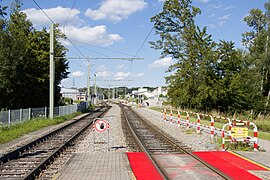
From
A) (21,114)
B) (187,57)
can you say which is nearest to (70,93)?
(187,57)

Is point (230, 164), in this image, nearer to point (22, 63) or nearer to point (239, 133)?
point (239, 133)

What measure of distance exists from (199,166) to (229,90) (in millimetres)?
36355

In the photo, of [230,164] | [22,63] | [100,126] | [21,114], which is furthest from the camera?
[22,63]

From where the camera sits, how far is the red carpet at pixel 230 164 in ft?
27.9

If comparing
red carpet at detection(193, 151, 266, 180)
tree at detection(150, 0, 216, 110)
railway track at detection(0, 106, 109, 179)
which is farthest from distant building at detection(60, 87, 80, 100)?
red carpet at detection(193, 151, 266, 180)

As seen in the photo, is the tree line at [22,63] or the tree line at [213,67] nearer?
the tree line at [22,63]

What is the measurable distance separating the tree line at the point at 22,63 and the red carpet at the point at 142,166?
781 inches

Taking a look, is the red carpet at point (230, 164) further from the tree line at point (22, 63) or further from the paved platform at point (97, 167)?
the tree line at point (22, 63)

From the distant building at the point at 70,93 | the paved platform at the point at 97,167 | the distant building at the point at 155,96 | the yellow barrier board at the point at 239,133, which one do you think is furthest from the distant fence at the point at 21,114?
the distant building at the point at 70,93

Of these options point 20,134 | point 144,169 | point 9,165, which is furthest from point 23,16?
point 144,169

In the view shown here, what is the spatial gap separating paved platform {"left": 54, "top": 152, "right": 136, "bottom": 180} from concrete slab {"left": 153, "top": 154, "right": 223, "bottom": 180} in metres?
1.06

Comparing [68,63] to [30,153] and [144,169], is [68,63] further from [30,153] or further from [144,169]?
[144,169]

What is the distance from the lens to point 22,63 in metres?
30.9

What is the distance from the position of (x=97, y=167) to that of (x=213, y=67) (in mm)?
35783
